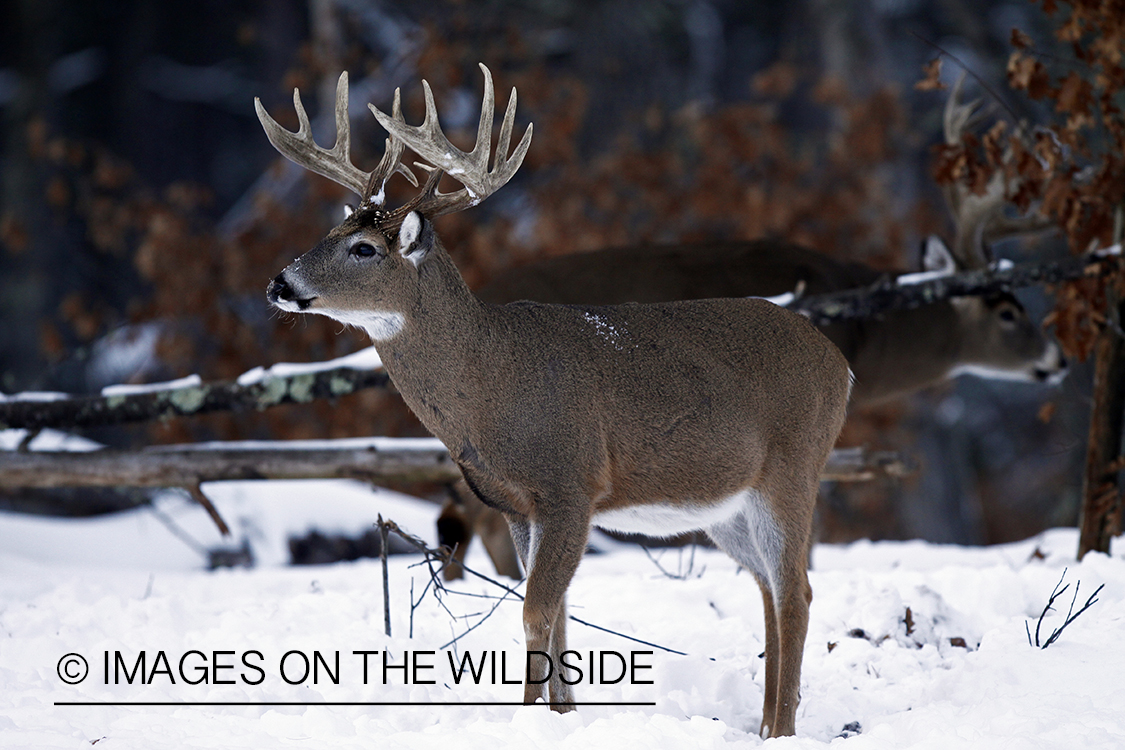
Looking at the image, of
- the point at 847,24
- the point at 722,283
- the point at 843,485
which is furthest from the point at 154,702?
the point at 847,24

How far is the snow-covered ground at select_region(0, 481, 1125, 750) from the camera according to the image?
3.57 metres

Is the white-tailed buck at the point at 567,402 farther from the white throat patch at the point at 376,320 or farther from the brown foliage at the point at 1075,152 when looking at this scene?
the brown foliage at the point at 1075,152

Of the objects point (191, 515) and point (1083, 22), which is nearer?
point (1083, 22)

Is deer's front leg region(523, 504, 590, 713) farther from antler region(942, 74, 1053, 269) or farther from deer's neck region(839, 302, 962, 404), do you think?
antler region(942, 74, 1053, 269)

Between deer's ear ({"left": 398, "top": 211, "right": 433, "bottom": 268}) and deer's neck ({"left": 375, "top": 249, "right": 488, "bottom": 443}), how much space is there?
0.06 m

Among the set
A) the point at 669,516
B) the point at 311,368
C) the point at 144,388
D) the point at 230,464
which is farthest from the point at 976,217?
the point at 144,388

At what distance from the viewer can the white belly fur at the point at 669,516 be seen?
13.4 feet

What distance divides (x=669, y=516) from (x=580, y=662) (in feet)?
3.17

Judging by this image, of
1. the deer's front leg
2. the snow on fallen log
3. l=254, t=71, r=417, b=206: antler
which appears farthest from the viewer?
the snow on fallen log

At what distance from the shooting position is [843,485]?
13266mm

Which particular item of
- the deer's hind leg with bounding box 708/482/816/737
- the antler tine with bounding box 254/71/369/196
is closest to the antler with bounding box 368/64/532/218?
the antler tine with bounding box 254/71/369/196

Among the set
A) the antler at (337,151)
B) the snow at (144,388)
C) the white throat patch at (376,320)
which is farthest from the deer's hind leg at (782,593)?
the snow at (144,388)

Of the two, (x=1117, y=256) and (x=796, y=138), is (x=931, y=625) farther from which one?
(x=796, y=138)

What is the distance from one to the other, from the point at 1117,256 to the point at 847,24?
870cm
